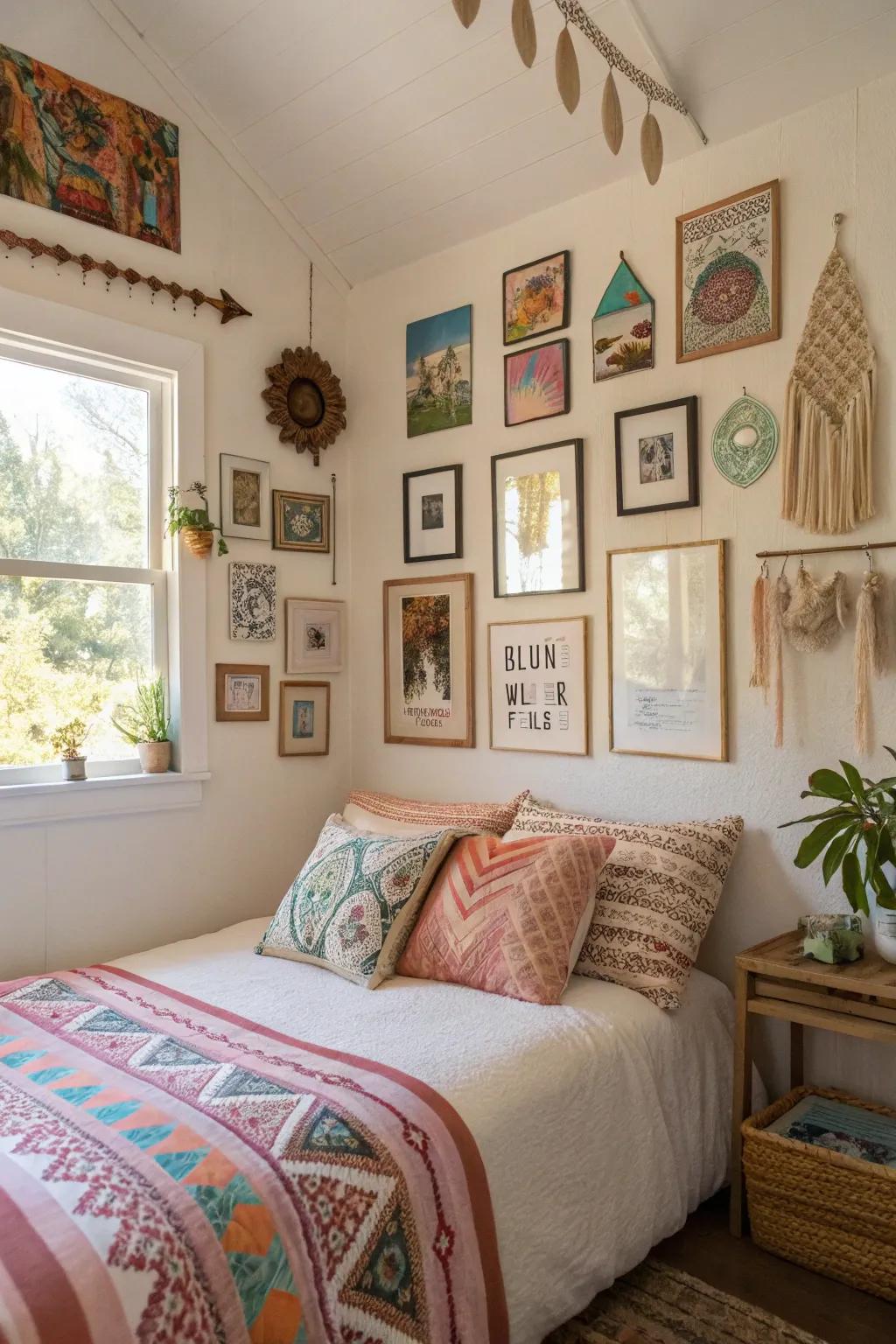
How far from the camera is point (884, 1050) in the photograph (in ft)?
7.40

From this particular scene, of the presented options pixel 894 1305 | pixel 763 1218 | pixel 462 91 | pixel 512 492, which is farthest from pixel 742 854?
pixel 462 91

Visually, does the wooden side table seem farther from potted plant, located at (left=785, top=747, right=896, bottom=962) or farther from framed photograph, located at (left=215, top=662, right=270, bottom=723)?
framed photograph, located at (left=215, top=662, right=270, bottom=723)

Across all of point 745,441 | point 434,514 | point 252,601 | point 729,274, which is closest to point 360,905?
point 252,601

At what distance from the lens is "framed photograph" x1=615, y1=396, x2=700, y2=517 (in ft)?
8.40

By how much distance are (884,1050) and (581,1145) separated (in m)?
0.85

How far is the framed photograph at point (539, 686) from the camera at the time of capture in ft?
9.18

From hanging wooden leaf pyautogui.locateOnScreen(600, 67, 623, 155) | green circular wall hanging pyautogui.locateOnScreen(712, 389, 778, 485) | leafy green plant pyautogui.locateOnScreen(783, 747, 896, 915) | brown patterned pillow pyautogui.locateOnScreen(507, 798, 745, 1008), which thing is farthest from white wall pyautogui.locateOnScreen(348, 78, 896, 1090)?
hanging wooden leaf pyautogui.locateOnScreen(600, 67, 623, 155)

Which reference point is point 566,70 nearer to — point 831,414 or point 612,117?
point 612,117

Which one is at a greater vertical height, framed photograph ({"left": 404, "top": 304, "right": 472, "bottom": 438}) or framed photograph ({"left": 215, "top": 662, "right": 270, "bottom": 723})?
framed photograph ({"left": 404, "top": 304, "right": 472, "bottom": 438})

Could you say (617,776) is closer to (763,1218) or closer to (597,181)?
(763,1218)

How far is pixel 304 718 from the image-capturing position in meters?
3.29

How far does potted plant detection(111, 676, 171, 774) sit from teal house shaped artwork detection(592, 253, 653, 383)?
1.61 metres

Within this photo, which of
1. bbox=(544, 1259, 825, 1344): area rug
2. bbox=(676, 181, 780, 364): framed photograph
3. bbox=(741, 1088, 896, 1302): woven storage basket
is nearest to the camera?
bbox=(544, 1259, 825, 1344): area rug

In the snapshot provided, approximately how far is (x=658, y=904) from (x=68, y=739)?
5.38 ft
